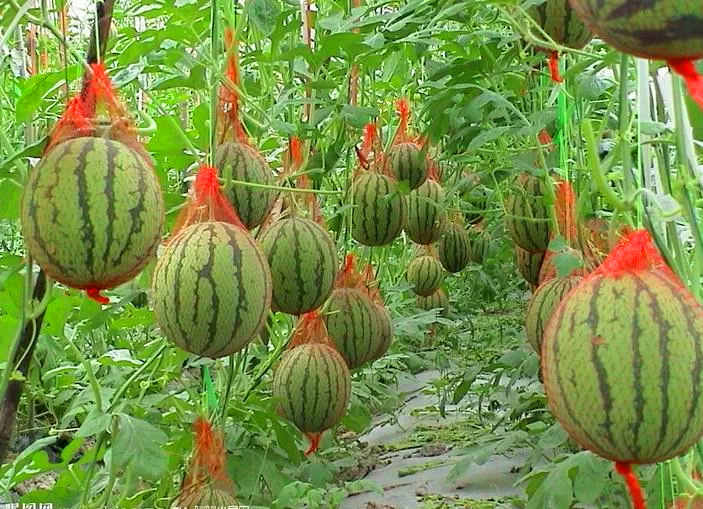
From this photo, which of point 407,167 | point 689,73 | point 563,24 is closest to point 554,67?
point 563,24

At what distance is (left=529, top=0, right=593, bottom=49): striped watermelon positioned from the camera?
6.61 feet

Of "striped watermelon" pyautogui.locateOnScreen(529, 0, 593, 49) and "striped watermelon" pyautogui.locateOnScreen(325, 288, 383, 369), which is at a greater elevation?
"striped watermelon" pyautogui.locateOnScreen(529, 0, 593, 49)

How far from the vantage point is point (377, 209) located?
3035 mm

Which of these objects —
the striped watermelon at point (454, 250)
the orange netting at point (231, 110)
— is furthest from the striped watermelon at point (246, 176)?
the striped watermelon at point (454, 250)

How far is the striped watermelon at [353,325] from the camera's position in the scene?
2.82 m

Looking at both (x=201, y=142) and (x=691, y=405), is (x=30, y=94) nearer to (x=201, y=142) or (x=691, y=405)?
(x=201, y=142)

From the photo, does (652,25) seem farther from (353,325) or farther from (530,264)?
(530,264)

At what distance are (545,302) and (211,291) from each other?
1.00 metres

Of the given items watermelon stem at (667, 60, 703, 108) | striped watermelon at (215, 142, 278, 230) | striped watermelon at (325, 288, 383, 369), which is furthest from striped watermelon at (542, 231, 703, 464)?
striped watermelon at (325, 288, 383, 369)

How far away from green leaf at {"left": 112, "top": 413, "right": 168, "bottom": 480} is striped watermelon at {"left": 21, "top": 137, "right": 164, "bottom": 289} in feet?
1.87

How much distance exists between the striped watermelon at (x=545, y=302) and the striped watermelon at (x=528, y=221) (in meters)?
0.49

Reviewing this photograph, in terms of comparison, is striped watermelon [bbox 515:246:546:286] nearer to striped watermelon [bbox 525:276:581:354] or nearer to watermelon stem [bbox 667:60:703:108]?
striped watermelon [bbox 525:276:581:354]

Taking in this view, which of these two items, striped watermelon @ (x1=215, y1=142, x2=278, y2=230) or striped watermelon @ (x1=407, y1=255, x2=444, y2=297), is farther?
striped watermelon @ (x1=407, y1=255, x2=444, y2=297)

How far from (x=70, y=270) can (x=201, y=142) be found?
3.87 feet
